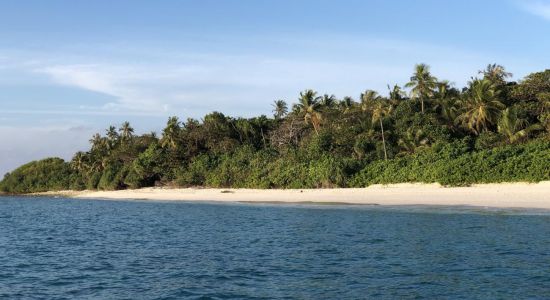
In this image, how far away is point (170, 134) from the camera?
73312 millimetres

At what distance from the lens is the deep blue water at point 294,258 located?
14164 millimetres

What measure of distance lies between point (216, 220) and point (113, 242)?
33.2 ft

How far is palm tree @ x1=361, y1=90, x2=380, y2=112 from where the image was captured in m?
61.2

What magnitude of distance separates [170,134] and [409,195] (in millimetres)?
42352

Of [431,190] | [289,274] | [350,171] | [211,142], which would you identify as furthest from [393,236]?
[211,142]

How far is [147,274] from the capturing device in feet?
54.8

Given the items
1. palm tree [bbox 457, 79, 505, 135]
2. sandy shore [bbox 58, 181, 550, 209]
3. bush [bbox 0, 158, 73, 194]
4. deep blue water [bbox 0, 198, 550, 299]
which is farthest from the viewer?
bush [bbox 0, 158, 73, 194]

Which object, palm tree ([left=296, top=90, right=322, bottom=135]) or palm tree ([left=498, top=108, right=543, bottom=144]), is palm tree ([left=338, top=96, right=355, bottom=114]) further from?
palm tree ([left=498, top=108, right=543, bottom=144])

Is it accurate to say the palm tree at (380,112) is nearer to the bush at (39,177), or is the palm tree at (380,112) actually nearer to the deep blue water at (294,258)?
the deep blue water at (294,258)

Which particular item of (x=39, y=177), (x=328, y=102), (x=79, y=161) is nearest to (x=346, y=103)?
(x=328, y=102)

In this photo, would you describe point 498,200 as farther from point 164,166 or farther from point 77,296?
point 164,166

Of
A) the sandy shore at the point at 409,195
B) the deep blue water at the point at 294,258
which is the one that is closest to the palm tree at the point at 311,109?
the sandy shore at the point at 409,195

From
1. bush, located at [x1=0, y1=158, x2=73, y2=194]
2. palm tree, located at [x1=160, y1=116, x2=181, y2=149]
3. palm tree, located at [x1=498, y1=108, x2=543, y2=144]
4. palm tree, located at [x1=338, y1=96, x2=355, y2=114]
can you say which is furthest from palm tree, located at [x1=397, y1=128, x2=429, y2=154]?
bush, located at [x1=0, y1=158, x2=73, y2=194]

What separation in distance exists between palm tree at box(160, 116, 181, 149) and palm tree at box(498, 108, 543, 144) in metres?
43.2
